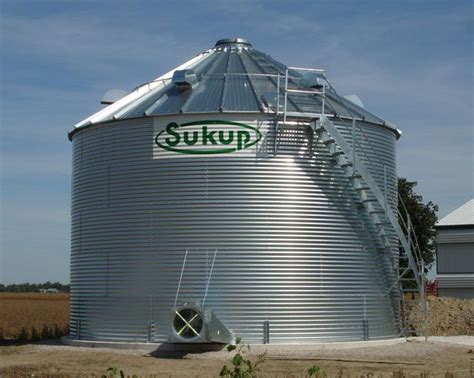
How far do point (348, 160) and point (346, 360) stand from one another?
700 centimetres

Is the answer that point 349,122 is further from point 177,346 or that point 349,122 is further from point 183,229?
point 177,346

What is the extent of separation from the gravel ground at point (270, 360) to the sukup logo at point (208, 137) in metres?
6.28

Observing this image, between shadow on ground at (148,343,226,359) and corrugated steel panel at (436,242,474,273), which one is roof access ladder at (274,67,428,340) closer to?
shadow on ground at (148,343,226,359)

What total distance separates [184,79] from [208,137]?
9.11 feet

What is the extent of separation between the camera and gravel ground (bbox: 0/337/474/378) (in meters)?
22.8

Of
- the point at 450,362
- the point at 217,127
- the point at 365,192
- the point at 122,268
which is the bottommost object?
the point at 450,362

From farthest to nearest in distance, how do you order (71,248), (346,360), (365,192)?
(71,248) < (365,192) < (346,360)

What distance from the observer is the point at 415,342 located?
3003 cm

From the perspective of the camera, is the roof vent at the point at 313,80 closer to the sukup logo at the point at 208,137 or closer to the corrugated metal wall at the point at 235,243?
the corrugated metal wall at the point at 235,243

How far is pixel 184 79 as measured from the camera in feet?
97.1

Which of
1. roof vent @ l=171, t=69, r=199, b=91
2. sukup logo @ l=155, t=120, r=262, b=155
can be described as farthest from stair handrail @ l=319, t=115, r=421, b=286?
roof vent @ l=171, t=69, r=199, b=91

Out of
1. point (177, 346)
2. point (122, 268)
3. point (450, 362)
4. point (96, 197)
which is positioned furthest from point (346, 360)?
point (96, 197)

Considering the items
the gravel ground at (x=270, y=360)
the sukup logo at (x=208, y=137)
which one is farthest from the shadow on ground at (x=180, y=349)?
the sukup logo at (x=208, y=137)

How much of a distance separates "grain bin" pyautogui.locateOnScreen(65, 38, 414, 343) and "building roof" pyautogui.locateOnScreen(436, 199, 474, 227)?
2589cm
